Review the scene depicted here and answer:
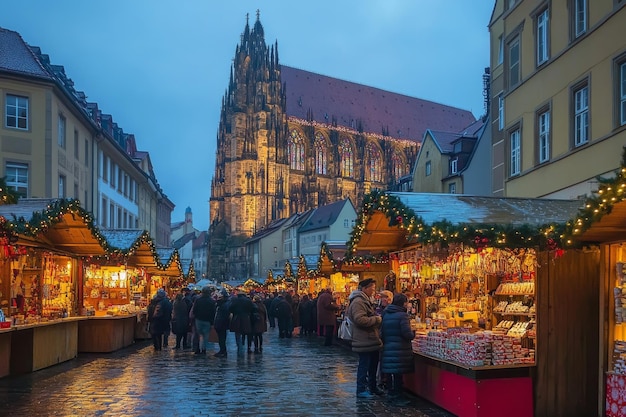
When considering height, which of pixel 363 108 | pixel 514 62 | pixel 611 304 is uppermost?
pixel 363 108

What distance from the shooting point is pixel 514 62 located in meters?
21.1

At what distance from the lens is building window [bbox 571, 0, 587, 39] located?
17.0 meters

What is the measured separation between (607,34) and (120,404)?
11.9m

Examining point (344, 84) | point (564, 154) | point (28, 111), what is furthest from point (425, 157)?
point (344, 84)

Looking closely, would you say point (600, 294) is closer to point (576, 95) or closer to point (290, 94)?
point (576, 95)

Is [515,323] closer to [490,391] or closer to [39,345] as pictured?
[490,391]

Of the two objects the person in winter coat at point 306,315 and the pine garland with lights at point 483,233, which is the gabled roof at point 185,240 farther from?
the pine garland with lights at point 483,233

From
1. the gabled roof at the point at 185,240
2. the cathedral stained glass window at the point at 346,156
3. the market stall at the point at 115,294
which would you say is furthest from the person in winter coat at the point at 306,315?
the gabled roof at the point at 185,240

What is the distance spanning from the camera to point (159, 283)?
3462 centimetres

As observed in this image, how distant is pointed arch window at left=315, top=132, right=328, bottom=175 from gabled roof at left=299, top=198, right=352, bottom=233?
646 inches

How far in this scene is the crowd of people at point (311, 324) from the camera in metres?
10.8

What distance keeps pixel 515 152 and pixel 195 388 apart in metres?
12.4

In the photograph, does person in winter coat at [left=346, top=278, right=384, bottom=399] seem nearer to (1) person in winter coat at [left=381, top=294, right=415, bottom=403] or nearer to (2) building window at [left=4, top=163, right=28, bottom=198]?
(1) person in winter coat at [left=381, top=294, right=415, bottom=403]

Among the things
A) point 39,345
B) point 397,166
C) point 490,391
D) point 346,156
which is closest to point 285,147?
point 346,156
